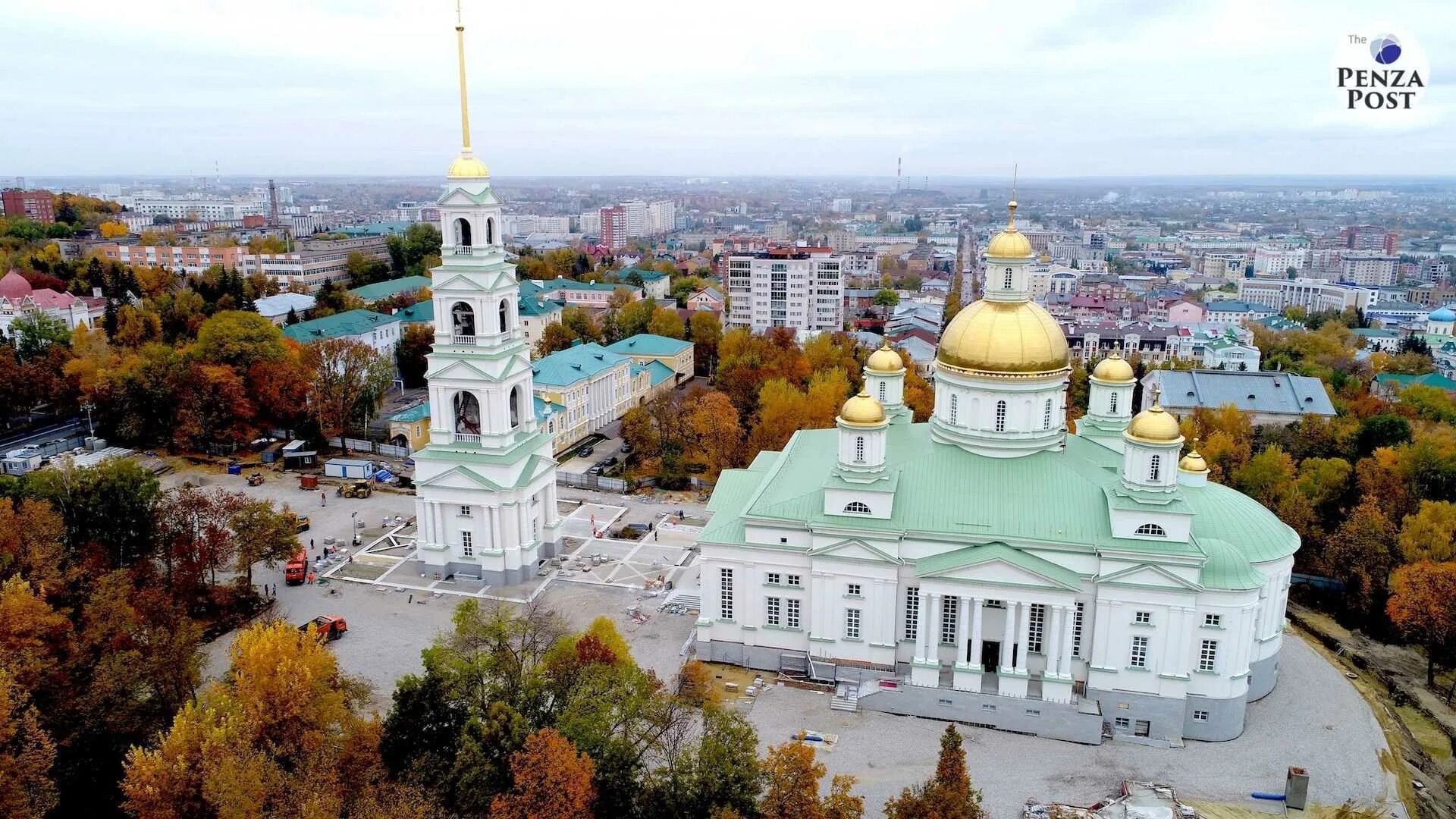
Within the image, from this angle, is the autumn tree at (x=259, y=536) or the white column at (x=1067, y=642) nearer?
the white column at (x=1067, y=642)

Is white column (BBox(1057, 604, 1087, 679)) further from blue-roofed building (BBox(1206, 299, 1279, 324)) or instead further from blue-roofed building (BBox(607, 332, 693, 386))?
blue-roofed building (BBox(1206, 299, 1279, 324))

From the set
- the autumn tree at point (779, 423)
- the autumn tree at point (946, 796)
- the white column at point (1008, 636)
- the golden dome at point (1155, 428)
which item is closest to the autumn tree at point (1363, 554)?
the golden dome at point (1155, 428)

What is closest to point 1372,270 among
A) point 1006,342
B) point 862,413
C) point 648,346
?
point 648,346

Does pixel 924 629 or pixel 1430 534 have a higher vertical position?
pixel 1430 534

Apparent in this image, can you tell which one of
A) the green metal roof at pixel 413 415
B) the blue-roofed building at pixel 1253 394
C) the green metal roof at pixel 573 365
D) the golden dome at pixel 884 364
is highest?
the golden dome at pixel 884 364

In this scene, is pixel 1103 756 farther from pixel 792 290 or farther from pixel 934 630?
pixel 792 290

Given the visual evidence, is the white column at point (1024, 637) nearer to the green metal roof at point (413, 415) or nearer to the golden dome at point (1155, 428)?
the golden dome at point (1155, 428)

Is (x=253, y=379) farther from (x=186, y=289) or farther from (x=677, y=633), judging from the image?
(x=677, y=633)
